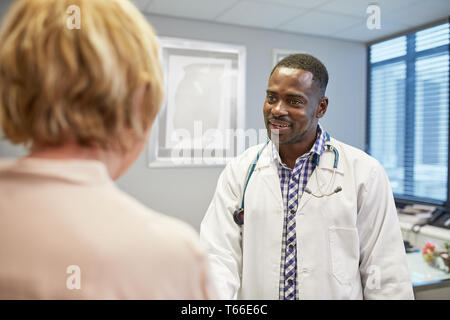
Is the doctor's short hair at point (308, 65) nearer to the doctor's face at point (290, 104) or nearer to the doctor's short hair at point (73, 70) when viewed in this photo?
the doctor's face at point (290, 104)

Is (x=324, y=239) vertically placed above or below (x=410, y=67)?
below

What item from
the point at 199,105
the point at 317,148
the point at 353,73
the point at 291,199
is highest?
the point at 353,73

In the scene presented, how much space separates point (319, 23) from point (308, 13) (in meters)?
0.16

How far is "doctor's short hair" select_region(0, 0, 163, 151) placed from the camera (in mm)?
286

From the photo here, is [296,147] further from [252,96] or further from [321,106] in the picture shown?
[252,96]

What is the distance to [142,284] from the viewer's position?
0.28 meters

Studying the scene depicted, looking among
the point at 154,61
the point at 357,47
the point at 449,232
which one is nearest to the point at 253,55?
the point at 357,47

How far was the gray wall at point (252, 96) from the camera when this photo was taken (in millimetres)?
2131

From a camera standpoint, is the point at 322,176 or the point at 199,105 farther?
the point at 199,105

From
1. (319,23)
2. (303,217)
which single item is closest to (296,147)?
(303,217)

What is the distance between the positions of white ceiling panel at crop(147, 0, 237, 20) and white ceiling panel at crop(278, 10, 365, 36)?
0.46 metres

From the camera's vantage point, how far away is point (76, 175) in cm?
29

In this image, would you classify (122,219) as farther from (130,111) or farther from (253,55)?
(253,55)

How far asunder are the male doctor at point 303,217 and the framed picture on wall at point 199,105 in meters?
1.35
